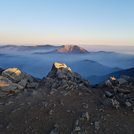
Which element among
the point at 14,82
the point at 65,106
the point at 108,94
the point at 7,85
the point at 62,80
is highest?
the point at 62,80

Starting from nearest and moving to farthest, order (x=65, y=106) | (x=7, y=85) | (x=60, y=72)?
(x=65, y=106) < (x=7, y=85) < (x=60, y=72)

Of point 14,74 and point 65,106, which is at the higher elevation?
point 14,74

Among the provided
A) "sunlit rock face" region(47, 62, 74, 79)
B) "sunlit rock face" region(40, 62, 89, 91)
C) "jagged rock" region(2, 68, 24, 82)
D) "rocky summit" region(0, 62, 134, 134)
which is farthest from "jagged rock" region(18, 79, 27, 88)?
"sunlit rock face" region(47, 62, 74, 79)

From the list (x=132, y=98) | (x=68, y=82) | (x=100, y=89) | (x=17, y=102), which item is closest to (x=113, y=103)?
(x=132, y=98)

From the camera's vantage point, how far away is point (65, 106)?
1219 inches

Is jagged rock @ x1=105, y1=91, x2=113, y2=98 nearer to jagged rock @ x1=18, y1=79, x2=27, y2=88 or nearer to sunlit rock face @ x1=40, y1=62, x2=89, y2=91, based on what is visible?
sunlit rock face @ x1=40, y1=62, x2=89, y2=91

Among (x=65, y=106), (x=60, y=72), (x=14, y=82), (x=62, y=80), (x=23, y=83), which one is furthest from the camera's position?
(x=14, y=82)

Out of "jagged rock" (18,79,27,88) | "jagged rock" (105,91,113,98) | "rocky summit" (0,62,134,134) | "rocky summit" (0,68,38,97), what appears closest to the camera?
"rocky summit" (0,62,134,134)

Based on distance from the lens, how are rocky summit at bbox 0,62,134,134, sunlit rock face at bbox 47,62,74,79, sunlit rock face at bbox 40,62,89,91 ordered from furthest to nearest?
sunlit rock face at bbox 47,62,74,79 → sunlit rock face at bbox 40,62,89,91 → rocky summit at bbox 0,62,134,134

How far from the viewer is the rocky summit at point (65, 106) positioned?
2738 cm

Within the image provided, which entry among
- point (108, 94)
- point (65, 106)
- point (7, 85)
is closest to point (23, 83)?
point (7, 85)

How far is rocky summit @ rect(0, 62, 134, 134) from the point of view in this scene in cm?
2738

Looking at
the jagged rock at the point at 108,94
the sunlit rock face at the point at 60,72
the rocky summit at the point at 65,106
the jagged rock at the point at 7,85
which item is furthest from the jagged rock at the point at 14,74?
the jagged rock at the point at 108,94

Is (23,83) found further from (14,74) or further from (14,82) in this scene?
(14,74)
